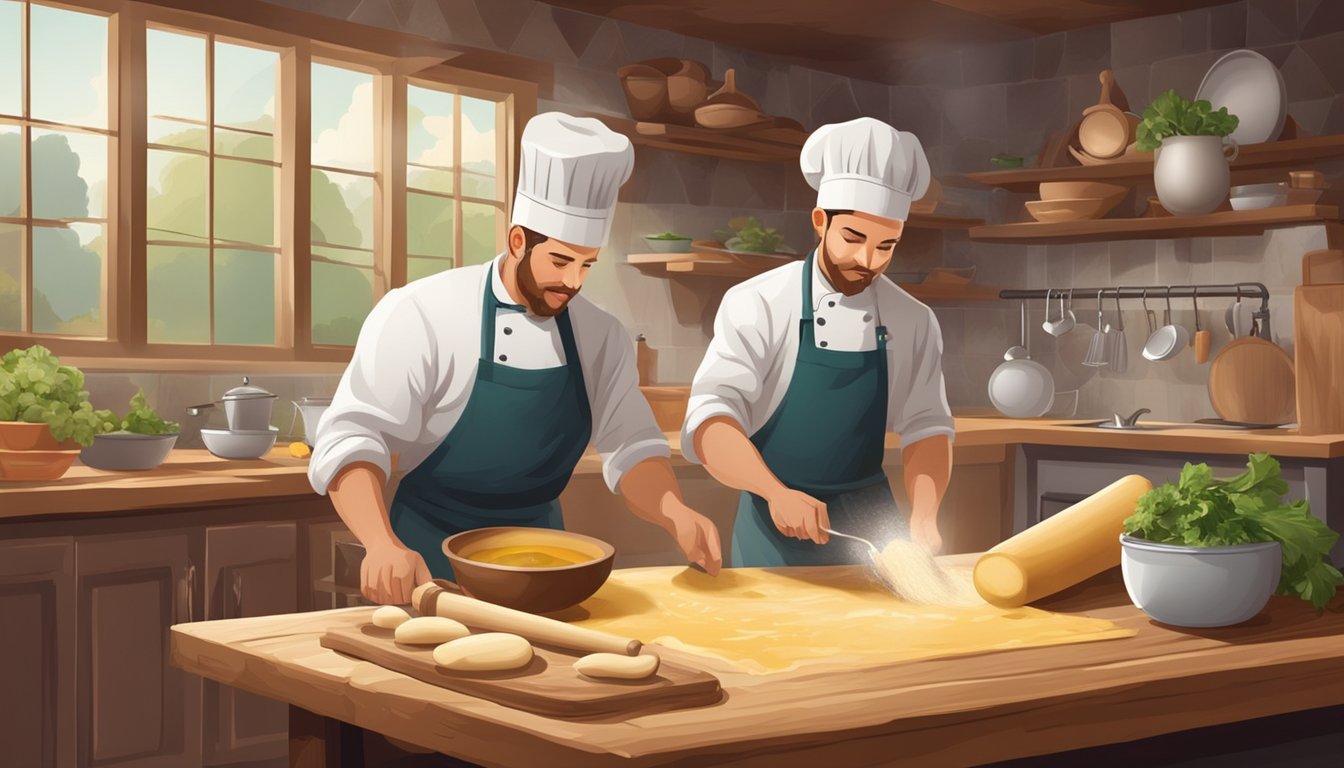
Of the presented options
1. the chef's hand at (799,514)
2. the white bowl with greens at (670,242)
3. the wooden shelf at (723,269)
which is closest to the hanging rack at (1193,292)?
the wooden shelf at (723,269)

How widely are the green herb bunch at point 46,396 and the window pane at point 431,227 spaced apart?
1.45 m

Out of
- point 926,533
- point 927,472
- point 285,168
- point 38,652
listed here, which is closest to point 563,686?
point 926,533

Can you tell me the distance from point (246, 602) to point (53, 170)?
4.23 ft

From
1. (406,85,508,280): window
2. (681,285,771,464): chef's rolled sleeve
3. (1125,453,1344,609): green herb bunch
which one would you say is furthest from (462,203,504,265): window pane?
(1125,453,1344,609): green herb bunch

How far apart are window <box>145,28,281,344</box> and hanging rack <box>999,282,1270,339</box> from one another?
2.54m

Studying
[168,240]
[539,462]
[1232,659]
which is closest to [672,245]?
[168,240]

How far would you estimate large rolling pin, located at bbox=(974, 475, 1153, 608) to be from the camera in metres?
1.63

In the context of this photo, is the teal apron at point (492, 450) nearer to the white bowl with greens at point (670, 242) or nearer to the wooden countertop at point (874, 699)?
the wooden countertop at point (874, 699)

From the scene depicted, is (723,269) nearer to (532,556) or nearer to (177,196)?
(177,196)

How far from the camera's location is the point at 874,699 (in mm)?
1169

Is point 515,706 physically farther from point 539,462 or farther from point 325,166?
point 325,166

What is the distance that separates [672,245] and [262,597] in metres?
1.86

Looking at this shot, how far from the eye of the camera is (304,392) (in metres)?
3.75

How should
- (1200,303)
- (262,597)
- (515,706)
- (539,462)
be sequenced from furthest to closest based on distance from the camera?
(1200,303), (262,597), (539,462), (515,706)
